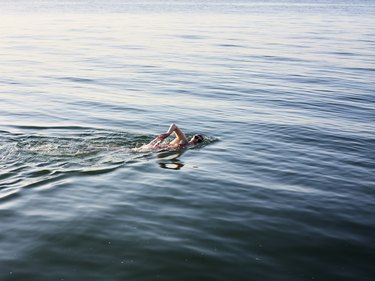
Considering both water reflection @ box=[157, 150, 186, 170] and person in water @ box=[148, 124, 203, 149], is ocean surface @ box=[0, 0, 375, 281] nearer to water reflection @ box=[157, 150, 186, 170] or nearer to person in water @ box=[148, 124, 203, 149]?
water reflection @ box=[157, 150, 186, 170]

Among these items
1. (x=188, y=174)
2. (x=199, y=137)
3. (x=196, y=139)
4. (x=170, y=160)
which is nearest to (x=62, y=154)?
(x=170, y=160)

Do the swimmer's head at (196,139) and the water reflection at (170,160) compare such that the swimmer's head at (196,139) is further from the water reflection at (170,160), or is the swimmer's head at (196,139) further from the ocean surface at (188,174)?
the water reflection at (170,160)

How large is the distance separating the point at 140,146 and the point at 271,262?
304 inches

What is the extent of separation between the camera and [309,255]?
9094 mm

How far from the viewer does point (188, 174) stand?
13250 mm

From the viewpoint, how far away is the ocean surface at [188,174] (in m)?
8.82

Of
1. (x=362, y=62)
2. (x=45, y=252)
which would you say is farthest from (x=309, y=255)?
(x=362, y=62)

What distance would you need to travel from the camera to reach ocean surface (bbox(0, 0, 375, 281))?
8820 millimetres

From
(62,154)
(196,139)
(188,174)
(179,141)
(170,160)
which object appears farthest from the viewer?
(196,139)

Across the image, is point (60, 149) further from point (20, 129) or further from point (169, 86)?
point (169, 86)

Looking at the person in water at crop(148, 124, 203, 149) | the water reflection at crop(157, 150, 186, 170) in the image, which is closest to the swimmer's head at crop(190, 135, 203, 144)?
the person in water at crop(148, 124, 203, 149)

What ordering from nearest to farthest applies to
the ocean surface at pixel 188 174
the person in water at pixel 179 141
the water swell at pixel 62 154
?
the ocean surface at pixel 188 174
the water swell at pixel 62 154
the person in water at pixel 179 141

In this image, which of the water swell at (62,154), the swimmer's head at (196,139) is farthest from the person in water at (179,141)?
the water swell at (62,154)

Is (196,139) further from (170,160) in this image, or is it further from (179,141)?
(170,160)
